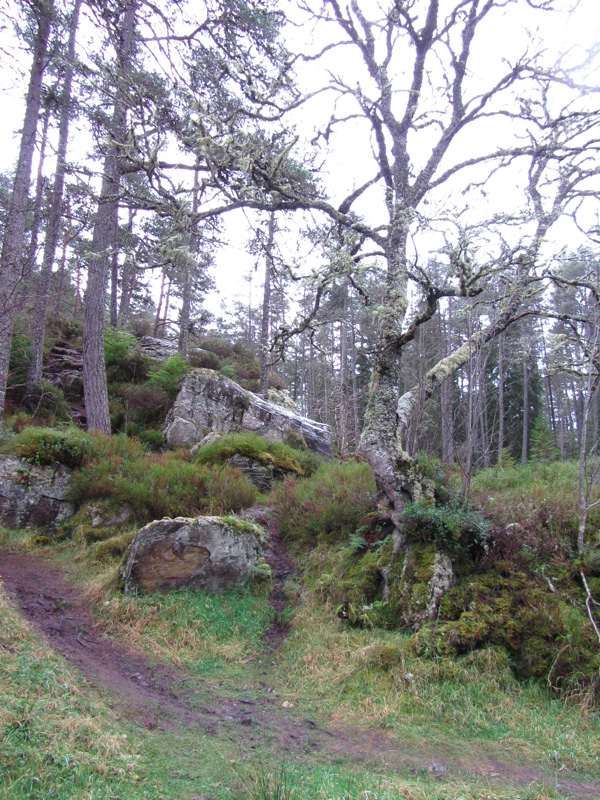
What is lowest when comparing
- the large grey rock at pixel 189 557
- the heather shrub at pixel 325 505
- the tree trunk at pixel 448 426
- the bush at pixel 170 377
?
the large grey rock at pixel 189 557

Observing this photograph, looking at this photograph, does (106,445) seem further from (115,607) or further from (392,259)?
(392,259)

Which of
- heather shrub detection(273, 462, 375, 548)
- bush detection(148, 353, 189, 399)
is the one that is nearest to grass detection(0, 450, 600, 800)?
heather shrub detection(273, 462, 375, 548)

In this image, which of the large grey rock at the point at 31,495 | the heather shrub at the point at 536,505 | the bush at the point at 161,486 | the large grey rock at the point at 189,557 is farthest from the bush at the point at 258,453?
the heather shrub at the point at 536,505

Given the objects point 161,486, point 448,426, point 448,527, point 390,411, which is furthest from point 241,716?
point 161,486

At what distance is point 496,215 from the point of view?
18.7 ft

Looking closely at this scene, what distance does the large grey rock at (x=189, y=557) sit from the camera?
5.92 meters

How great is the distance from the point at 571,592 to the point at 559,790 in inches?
88.9

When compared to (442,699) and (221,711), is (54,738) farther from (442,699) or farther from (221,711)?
(442,699)

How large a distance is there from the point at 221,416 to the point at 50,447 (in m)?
4.58

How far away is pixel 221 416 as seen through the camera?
1245cm

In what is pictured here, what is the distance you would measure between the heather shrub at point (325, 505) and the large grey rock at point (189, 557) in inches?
53.0

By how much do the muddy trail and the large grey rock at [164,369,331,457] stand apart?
640 centimetres

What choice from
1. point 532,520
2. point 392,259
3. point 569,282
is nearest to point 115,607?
point 532,520

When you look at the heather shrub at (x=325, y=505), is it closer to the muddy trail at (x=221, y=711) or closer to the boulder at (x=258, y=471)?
the boulder at (x=258, y=471)
